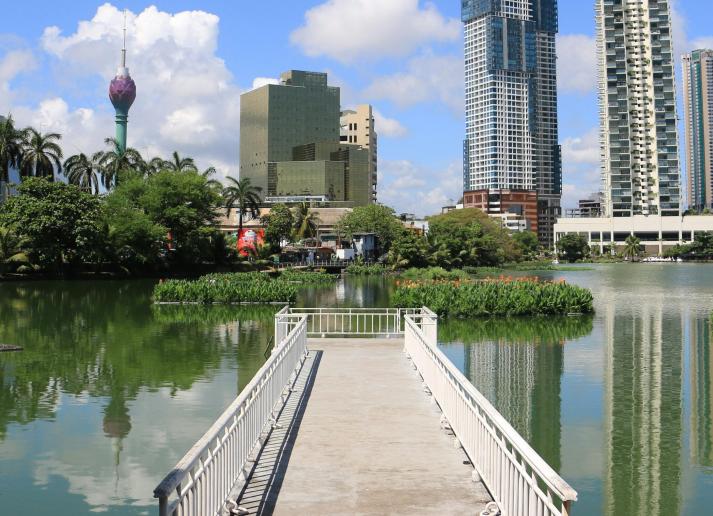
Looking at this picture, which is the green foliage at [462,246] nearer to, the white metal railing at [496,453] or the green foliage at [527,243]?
the green foliage at [527,243]

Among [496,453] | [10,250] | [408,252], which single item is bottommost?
[496,453]

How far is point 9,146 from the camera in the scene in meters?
74.1

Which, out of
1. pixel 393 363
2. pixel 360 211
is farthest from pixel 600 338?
pixel 360 211

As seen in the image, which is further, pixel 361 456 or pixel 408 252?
pixel 408 252

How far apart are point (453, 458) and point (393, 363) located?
26.9 ft

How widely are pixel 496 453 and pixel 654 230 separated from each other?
609 ft

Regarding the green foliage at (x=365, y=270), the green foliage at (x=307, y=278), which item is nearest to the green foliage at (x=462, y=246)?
the green foliage at (x=365, y=270)

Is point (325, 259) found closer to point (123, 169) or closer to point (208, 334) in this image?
point (123, 169)

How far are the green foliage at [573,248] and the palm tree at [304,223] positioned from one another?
239 ft

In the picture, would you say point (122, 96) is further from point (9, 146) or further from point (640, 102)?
point (640, 102)

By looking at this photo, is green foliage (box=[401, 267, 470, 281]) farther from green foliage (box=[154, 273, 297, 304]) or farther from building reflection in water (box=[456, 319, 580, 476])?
building reflection in water (box=[456, 319, 580, 476])

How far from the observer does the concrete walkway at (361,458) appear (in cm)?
819

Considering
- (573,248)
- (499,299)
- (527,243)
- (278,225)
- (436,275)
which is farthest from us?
(527,243)

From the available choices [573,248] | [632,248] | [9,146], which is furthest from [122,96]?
[632,248]
